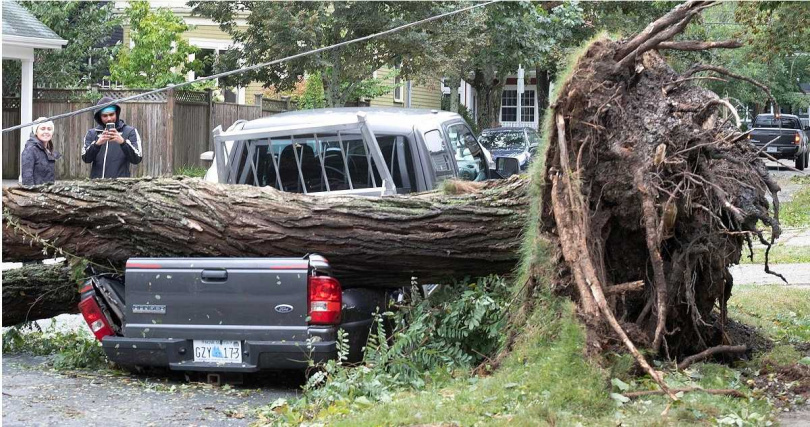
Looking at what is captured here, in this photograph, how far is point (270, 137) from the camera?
8711 mm

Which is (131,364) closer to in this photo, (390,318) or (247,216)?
(247,216)

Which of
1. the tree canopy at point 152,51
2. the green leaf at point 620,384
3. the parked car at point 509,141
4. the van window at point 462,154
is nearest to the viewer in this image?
the green leaf at point 620,384

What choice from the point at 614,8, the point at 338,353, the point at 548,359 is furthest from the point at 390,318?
the point at 614,8

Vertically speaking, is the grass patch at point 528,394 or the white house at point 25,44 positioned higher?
the white house at point 25,44

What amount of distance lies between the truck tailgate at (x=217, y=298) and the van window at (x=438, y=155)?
2366 mm

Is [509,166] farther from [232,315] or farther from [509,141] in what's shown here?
[509,141]

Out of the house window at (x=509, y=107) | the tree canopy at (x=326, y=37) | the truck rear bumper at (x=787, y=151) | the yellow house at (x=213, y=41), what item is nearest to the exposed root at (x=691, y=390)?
the tree canopy at (x=326, y=37)

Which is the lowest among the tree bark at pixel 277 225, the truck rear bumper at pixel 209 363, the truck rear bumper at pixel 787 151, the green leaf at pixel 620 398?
the truck rear bumper at pixel 209 363

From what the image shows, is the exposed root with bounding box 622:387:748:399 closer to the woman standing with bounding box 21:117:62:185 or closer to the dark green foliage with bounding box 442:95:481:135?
the woman standing with bounding box 21:117:62:185

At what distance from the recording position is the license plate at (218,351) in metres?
6.91

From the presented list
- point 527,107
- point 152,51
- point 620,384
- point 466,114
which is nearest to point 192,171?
point 152,51

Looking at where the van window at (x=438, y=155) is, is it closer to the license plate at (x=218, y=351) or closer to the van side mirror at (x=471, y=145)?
the van side mirror at (x=471, y=145)

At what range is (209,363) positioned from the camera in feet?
22.8

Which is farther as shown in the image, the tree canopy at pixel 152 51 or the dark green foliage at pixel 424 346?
the tree canopy at pixel 152 51
